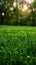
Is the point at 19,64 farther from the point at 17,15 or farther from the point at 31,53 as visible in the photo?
the point at 17,15

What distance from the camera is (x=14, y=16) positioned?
56.5 feet

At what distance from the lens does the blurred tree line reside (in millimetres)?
17125

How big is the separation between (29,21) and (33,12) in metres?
0.77

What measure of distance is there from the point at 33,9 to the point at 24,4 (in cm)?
80

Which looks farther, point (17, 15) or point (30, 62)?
point (17, 15)

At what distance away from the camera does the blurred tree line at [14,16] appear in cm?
1712

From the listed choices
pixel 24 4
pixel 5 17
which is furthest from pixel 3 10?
pixel 24 4

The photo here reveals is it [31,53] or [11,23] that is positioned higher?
[31,53]

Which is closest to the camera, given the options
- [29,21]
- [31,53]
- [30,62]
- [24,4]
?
[30,62]

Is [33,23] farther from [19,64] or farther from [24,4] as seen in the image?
[19,64]

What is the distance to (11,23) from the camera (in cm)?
1714

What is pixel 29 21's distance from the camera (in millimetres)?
17125

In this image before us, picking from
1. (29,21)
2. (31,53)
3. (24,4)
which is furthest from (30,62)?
(24,4)

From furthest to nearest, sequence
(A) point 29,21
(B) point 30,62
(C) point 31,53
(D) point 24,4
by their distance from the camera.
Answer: (D) point 24,4
(A) point 29,21
(C) point 31,53
(B) point 30,62
